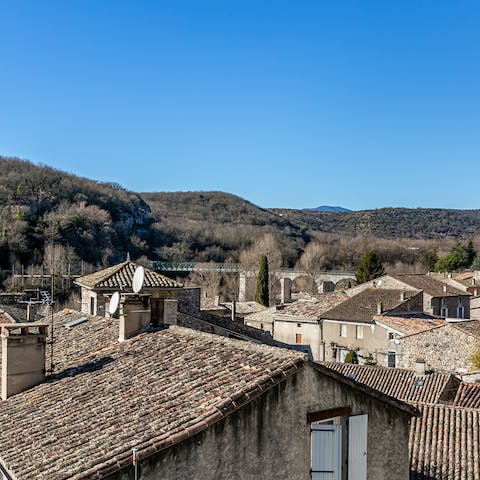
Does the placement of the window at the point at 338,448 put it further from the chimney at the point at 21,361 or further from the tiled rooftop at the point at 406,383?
the tiled rooftop at the point at 406,383

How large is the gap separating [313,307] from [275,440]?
A: 36932 mm

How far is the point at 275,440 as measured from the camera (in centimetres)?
728

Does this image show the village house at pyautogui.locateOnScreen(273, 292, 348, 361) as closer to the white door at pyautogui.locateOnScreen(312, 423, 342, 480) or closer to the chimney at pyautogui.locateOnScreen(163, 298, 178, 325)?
the chimney at pyautogui.locateOnScreen(163, 298, 178, 325)

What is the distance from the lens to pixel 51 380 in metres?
9.37

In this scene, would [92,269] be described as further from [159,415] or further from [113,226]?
[159,415]

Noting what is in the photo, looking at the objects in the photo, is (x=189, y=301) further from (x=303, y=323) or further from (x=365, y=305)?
(x=303, y=323)

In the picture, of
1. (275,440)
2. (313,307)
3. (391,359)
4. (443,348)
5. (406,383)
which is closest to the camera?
(275,440)

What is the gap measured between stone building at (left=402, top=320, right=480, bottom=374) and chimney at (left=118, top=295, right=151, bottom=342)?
18.9m

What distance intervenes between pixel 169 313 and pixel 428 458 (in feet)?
23.7

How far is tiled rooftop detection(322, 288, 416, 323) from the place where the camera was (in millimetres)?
37844

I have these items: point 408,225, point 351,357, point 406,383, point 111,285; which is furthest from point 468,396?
point 408,225

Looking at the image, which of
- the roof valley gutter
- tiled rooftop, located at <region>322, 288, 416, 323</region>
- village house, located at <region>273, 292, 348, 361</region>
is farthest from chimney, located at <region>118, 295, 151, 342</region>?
village house, located at <region>273, 292, 348, 361</region>

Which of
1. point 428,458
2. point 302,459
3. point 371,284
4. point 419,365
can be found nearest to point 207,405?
point 302,459

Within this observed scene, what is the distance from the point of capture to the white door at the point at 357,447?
8.02 meters
